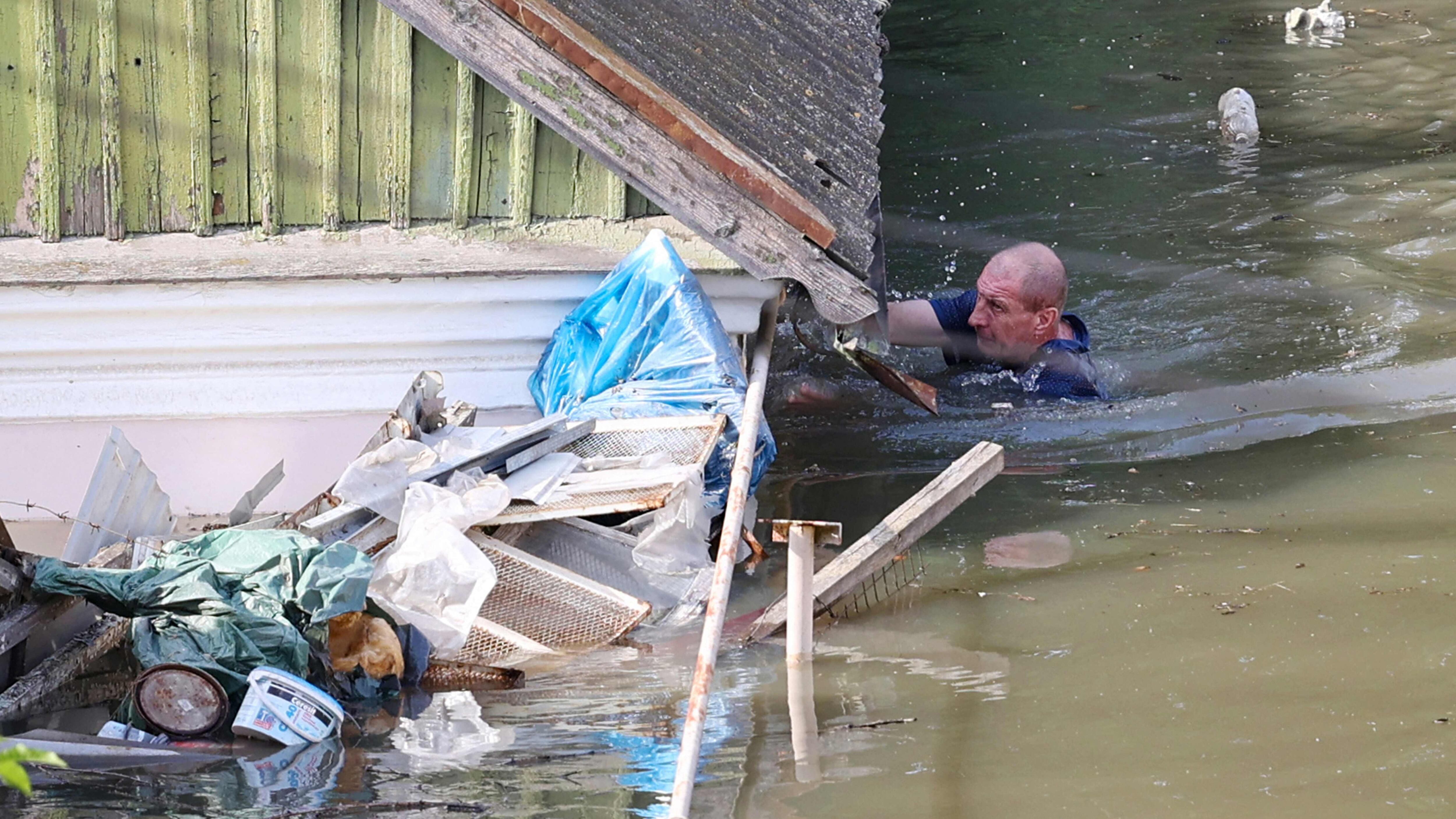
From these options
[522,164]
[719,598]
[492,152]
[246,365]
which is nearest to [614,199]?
[522,164]

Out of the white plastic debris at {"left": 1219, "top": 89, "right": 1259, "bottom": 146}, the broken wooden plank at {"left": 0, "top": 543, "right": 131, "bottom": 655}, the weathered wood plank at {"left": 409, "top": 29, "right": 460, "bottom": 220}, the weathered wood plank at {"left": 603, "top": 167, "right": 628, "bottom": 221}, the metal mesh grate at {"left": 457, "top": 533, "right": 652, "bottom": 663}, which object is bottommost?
the metal mesh grate at {"left": 457, "top": 533, "right": 652, "bottom": 663}

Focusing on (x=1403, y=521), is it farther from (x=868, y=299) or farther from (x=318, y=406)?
(x=318, y=406)

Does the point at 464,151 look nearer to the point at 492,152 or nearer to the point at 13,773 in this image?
the point at 492,152

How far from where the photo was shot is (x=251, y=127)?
5445mm

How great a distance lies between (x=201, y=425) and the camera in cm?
582

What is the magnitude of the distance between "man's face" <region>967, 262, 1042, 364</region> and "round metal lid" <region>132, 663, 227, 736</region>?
4.95 metres

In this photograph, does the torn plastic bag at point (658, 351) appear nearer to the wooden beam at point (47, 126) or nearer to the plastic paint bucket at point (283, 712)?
the plastic paint bucket at point (283, 712)

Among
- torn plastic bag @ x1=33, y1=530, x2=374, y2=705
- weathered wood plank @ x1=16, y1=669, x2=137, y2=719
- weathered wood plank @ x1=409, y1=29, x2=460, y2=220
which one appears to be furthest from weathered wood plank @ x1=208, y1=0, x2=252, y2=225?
weathered wood plank @ x1=16, y1=669, x2=137, y2=719

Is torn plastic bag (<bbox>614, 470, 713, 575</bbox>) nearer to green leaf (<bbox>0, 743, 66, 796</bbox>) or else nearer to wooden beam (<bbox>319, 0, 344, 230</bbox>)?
wooden beam (<bbox>319, 0, 344, 230</bbox>)

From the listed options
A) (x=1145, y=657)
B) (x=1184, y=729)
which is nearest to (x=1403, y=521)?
(x=1145, y=657)

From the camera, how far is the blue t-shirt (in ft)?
24.3

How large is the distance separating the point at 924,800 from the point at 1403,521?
269cm

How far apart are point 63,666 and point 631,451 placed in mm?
2092

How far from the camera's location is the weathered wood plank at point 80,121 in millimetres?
5301
